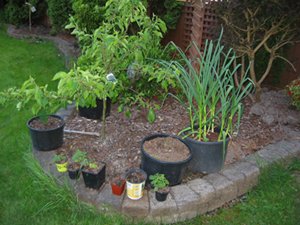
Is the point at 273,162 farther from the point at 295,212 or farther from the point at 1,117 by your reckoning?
the point at 1,117

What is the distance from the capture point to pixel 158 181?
2.35 meters

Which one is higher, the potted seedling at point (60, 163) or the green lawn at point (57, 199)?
the potted seedling at point (60, 163)

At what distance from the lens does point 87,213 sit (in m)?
2.36

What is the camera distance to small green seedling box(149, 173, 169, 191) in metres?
2.33

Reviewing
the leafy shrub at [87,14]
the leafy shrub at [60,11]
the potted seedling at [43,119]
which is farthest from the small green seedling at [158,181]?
the leafy shrub at [60,11]

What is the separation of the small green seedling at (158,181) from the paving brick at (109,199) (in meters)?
0.24

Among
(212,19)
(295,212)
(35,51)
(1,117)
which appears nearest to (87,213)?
(295,212)

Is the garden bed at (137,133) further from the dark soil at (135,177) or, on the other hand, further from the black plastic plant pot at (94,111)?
the dark soil at (135,177)

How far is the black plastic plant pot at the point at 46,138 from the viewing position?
278 cm

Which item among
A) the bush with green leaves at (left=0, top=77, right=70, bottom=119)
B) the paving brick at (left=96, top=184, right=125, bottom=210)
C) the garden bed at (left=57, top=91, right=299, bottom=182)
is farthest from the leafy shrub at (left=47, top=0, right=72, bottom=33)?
the paving brick at (left=96, top=184, right=125, bottom=210)

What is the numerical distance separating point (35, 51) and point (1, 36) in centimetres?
167

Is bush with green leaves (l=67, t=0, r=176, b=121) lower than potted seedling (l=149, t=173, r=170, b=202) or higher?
higher

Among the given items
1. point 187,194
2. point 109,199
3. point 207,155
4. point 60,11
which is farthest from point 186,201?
point 60,11

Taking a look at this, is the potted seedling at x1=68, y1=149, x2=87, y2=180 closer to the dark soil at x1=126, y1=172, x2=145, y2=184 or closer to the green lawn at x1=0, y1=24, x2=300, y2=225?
the green lawn at x1=0, y1=24, x2=300, y2=225
